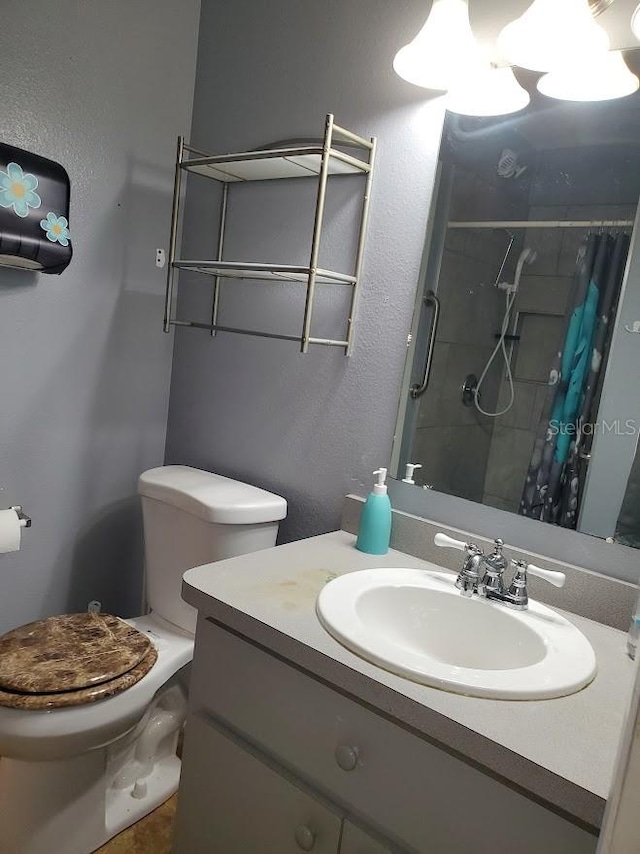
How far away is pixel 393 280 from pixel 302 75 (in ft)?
2.15

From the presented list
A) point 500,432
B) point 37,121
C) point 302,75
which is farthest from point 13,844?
point 302,75

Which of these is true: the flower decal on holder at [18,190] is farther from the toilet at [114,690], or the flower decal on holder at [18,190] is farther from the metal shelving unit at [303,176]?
the toilet at [114,690]

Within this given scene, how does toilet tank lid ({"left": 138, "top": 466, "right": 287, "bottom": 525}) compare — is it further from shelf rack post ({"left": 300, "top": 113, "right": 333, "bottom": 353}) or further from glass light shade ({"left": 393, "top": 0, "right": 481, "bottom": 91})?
glass light shade ({"left": 393, "top": 0, "right": 481, "bottom": 91})

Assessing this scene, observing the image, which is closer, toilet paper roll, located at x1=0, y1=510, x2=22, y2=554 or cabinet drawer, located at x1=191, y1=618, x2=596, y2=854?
cabinet drawer, located at x1=191, y1=618, x2=596, y2=854

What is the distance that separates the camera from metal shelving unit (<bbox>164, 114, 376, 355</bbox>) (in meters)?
1.49

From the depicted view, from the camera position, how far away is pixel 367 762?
949mm

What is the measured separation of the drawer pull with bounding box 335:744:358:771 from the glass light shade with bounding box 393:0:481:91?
133cm

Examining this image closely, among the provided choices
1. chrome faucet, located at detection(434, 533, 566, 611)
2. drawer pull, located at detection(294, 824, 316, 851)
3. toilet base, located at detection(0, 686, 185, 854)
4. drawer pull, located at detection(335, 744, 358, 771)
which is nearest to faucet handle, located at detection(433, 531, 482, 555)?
chrome faucet, located at detection(434, 533, 566, 611)

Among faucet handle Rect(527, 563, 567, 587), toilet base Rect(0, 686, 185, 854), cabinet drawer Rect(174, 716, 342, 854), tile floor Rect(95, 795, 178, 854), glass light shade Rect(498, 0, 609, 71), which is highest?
glass light shade Rect(498, 0, 609, 71)

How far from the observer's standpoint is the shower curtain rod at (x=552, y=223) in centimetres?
121

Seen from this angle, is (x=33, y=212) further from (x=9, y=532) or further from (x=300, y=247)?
(x=9, y=532)

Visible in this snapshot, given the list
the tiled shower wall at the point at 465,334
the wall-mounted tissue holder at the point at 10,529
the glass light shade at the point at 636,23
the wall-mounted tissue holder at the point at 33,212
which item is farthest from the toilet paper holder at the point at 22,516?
the glass light shade at the point at 636,23

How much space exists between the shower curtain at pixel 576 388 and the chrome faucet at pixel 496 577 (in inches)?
5.6

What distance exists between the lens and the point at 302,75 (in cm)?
171
